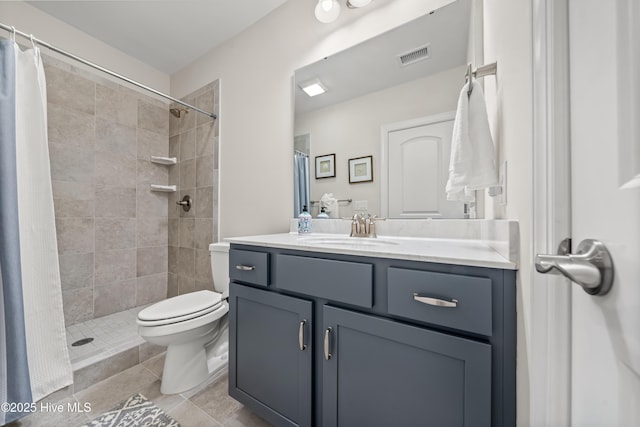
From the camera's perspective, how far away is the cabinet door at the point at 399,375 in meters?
0.59

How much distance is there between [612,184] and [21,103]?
216cm

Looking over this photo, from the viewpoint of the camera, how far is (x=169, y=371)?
1313mm

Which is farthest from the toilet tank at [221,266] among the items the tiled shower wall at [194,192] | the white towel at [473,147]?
the white towel at [473,147]

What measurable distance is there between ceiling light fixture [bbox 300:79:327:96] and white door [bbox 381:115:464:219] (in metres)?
0.53

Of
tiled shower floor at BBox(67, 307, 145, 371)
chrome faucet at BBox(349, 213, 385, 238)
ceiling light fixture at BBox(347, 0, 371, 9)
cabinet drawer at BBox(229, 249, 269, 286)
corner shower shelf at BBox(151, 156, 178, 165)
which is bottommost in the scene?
tiled shower floor at BBox(67, 307, 145, 371)

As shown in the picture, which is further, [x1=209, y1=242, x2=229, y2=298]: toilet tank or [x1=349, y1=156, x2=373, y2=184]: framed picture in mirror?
[x1=209, y1=242, x2=229, y2=298]: toilet tank

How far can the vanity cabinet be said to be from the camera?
0.58m

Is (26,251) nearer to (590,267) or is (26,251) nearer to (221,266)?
(221,266)

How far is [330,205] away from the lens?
4.85ft

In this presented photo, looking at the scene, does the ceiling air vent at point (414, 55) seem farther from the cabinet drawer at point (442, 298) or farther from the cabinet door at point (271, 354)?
the cabinet door at point (271, 354)

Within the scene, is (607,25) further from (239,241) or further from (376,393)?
(239,241)

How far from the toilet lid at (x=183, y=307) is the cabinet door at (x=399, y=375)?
85 centimetres

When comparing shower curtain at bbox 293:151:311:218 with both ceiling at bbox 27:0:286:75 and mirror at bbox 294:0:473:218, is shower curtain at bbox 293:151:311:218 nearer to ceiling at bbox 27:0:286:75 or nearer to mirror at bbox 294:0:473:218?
mirror at bbox 294:0:473:218

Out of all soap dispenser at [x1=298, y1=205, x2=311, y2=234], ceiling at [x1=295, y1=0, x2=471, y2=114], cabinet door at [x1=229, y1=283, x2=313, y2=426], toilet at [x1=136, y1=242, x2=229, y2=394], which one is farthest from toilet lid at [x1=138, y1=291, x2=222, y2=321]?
ceiling at [x1=295, y1=0, x2=471, y2=114]
